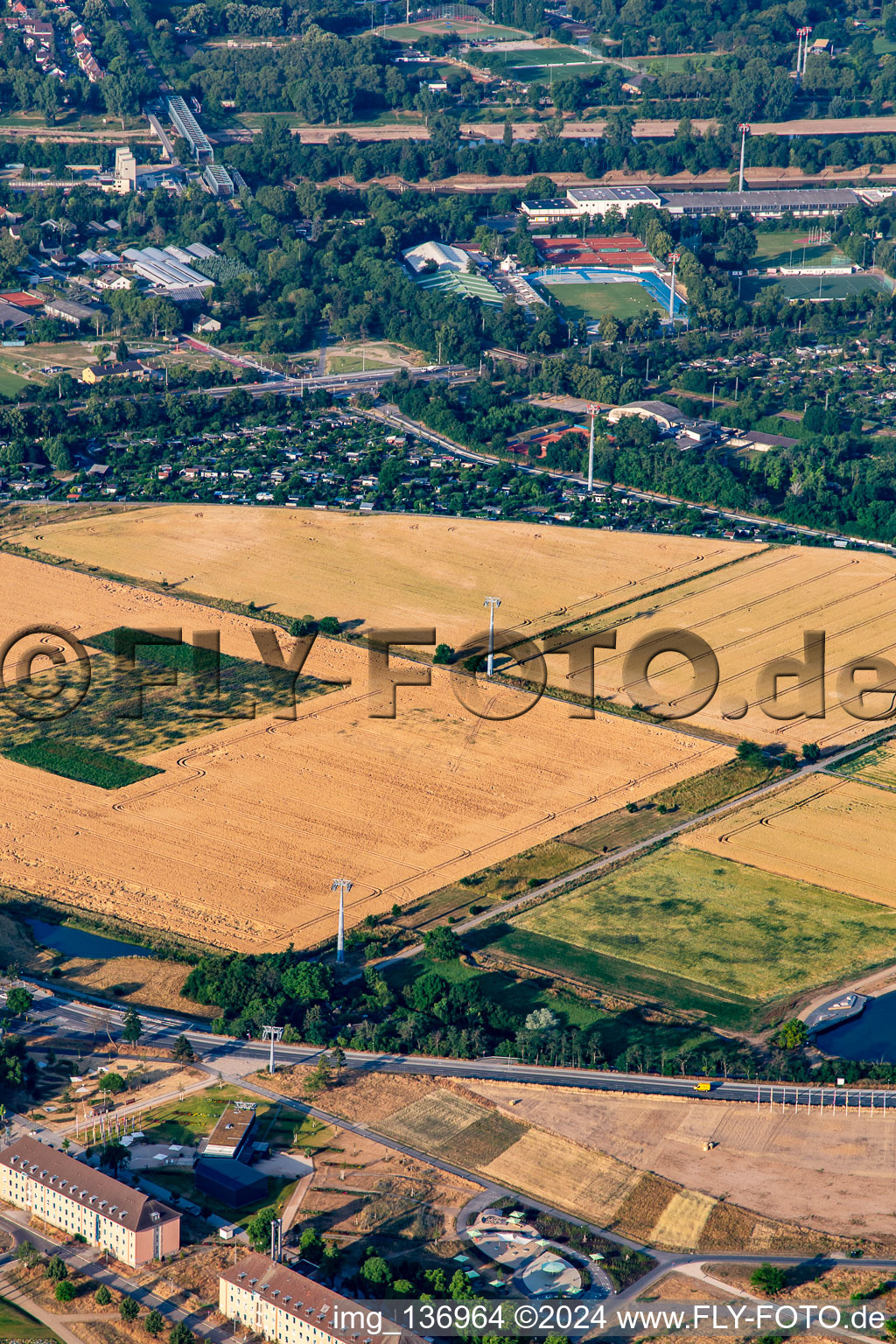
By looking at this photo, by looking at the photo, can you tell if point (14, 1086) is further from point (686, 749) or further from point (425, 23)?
point (425, 23)

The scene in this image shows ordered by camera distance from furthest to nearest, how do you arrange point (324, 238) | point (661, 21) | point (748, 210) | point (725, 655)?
point (661, 21) → point (748, 210) → point (324, 238) → point (725, 655)

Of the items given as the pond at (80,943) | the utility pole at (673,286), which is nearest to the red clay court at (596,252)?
the utility pole at (673,286)

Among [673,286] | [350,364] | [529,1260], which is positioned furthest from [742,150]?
[529,1260]

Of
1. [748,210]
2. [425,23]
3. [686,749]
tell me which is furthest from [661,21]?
[686,749]

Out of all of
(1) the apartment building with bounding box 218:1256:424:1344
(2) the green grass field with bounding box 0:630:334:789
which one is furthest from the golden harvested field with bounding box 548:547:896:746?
(1) the apartment building with bounding box 218:1256:424:1344

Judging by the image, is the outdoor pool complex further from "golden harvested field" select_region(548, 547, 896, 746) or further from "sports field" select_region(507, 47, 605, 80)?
"sports field" select_region(507, 47, 605, 80)

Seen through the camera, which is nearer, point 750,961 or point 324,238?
point 750,961

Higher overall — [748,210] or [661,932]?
[748,210]

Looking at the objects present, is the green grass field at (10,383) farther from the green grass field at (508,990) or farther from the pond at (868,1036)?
the pond at (868,1036)
